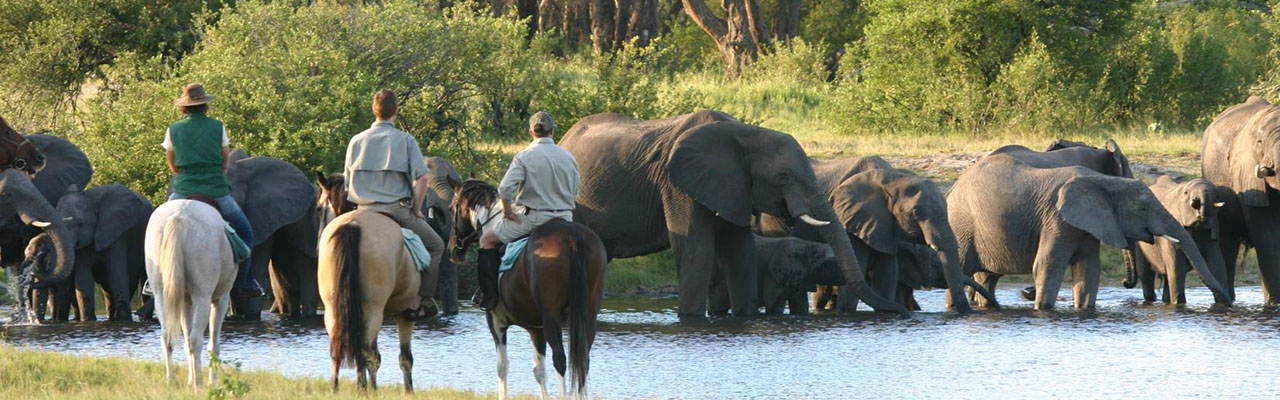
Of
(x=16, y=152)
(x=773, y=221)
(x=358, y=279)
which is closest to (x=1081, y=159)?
(x=773, y=221)

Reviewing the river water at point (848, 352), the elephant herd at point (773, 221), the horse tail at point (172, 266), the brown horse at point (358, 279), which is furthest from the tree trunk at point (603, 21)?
the brown horse at point (358, 279)

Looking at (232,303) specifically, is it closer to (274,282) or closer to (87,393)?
(274,282)

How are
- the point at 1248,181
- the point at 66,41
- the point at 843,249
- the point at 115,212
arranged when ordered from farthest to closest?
1. the point at 66,41
2. the point at 1248,181
3. the point at 115,212
4. the point at 843,249

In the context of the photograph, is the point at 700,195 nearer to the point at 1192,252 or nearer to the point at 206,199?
the point at 1192,252

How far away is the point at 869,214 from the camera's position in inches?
728

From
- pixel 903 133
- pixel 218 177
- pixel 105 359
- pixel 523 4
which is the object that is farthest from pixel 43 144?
pixel 523 4

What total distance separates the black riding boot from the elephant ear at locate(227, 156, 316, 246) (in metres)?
6.83

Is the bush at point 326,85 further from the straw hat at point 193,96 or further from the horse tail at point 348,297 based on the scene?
the horse tail at point 348,297

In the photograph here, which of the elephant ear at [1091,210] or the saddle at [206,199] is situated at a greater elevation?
the saddle at [206,199]

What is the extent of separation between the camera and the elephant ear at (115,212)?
57.0 feet

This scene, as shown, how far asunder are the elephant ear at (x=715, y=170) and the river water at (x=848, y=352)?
1127mm

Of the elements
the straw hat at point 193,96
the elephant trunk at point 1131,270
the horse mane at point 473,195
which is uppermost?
the straw hat at point 193,96

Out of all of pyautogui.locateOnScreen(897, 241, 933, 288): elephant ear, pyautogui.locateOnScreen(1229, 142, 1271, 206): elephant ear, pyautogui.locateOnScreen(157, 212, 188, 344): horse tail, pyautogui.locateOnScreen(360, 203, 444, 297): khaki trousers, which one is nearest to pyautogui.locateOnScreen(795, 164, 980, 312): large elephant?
pyautogui.locateOnScreen(897, 241, 933, 288): elephant ear

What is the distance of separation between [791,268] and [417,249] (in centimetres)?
785
